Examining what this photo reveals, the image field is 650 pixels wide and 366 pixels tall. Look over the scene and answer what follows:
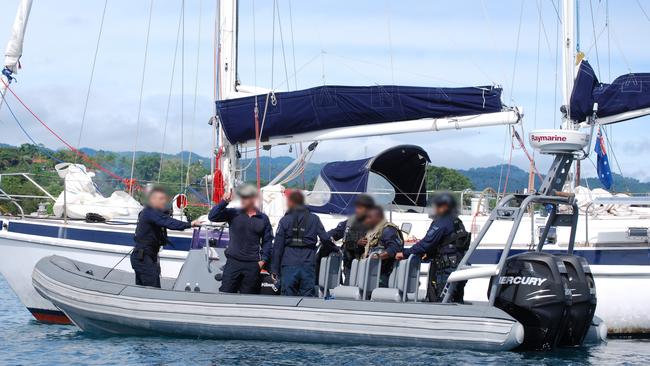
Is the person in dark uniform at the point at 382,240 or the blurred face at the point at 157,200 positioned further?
the blurred face at the point at 157,200

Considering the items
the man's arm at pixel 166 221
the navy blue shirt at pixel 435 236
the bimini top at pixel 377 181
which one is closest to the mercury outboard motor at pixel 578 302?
the navy blue shirt at pixel 435 236

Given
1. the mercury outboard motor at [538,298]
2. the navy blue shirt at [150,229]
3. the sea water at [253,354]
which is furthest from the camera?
the navy blue shirt at [150,229]

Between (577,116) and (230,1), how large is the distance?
5.52 metres

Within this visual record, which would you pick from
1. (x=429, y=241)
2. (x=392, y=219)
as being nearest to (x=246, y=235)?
(x=429, y=241)

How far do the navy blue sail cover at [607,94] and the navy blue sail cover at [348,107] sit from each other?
4.30ft

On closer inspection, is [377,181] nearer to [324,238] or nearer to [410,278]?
[324,238]

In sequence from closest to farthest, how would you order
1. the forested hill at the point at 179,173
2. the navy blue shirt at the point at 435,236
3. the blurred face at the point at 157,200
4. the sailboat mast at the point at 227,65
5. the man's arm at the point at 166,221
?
the navy blue shirt at the point at 435,236, the man's arm at the point at 166,221, the blurred face at the point at 157,200, the sailboat mast at the point at 227,65, the forested hill at the point at 179,173

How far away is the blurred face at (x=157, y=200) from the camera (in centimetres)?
1141

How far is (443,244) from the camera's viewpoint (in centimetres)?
1049

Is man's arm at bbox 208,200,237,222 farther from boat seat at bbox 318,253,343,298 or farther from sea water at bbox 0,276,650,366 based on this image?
sea water at bbox 0,276,650,366

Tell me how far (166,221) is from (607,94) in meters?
7.06

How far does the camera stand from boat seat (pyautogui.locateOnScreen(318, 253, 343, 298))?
36.1 ft

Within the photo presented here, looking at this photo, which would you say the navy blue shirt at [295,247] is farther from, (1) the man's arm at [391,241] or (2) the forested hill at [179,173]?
(2) the forested hill at [179,173]

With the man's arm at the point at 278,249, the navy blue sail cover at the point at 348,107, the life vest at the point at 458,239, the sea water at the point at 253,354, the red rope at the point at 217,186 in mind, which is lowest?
the sea water at the point at 253,354
